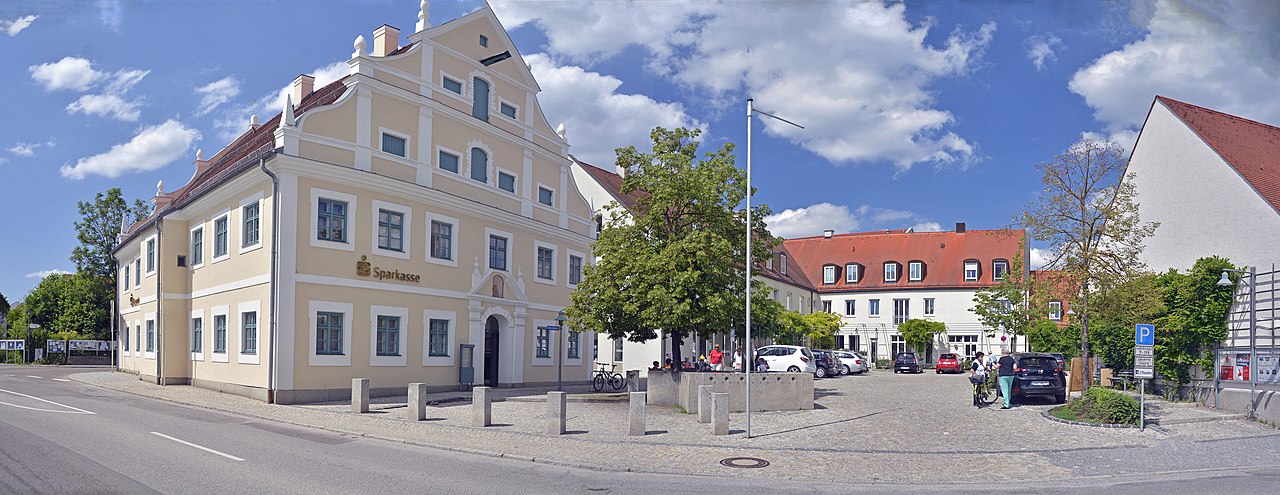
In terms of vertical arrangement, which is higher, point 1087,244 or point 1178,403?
point 1087,244

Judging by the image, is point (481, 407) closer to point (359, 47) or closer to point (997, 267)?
point (359, 47)

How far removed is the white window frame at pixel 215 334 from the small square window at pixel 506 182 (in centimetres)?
993

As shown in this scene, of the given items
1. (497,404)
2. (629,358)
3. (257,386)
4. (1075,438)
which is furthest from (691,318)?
(629,358)

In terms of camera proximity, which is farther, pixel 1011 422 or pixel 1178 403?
pixel 1178 403

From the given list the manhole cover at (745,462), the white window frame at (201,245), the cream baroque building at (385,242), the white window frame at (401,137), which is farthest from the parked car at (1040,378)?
the white window frame at (201,245)

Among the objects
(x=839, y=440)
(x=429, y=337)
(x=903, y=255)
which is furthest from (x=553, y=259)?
(x=903, y=255)

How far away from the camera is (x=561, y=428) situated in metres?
16.4

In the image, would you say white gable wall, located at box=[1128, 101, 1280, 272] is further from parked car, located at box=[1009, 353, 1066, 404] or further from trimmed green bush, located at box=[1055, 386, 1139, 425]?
trimmed green bush, located at box=[1055, 386, 1139, 425]

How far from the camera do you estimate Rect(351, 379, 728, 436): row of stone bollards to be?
53.9ft

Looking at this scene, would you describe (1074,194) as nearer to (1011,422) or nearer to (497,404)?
(1011,422)

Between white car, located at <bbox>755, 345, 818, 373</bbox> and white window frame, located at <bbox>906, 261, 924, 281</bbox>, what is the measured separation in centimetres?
3119

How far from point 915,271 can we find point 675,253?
4809 cm

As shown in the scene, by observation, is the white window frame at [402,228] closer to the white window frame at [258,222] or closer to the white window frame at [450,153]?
the white window frame at [450,153]

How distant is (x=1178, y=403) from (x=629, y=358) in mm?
27742
